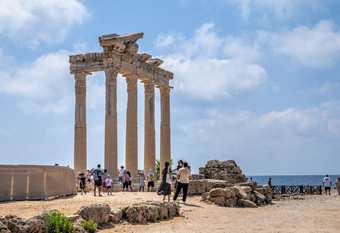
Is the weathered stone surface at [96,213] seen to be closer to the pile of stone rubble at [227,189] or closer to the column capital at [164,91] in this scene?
the pile of stone rubble at [227,189]

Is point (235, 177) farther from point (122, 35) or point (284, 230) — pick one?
point (284, 230)

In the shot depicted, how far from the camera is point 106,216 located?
13008mm

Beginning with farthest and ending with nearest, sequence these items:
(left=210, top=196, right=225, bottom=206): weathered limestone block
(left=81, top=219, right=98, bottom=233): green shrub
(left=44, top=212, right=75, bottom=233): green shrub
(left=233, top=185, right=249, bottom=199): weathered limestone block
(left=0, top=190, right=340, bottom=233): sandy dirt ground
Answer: (left=233, top=185, right=249, bottom=199): weathered limestone block < (left=210, top=196, right=225, bottom=206): weathered limestone block < (left=0, top=190, right=340, bottom=233): sandy dirt ground < (left=81, top=219, right=98, bottom=233): green shrub < (left=44, top=212, right=75, bottom=233): green shrub

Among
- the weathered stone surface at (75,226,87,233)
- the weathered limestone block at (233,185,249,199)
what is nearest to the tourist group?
the weathered limestone block at (233,185,249,199)

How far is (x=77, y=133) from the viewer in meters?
30.5

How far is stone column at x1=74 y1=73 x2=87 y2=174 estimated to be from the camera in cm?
3050

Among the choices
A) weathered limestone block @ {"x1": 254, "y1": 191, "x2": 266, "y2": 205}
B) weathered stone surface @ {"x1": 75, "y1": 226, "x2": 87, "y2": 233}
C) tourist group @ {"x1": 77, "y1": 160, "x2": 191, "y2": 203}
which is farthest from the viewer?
weathered limestone block @ {"x1": 254, "y1": 191, "x2": 266, "y2": 205}

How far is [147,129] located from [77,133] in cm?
587

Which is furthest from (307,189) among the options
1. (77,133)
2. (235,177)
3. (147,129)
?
(77,133)

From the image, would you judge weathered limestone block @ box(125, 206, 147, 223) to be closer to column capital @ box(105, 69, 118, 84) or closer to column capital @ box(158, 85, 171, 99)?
column capital @ box(105, 69, 118, 84)

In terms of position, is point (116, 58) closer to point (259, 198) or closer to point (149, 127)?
point (149, 127)

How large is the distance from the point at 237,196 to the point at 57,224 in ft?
39.8

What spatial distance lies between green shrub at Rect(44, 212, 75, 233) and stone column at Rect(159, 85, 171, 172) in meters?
25.2

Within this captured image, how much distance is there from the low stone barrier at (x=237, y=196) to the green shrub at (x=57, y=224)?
10.0 meters
